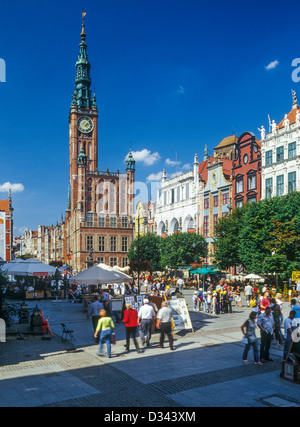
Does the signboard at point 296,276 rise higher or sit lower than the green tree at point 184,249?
lower

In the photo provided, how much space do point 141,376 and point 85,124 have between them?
73.1m

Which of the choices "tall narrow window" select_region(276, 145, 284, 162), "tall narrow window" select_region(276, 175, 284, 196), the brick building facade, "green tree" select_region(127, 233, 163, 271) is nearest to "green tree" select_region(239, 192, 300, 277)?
"tall narrow window" select_region(276, 175, 284, 196)

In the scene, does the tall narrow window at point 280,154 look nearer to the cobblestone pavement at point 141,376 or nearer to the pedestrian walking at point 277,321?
the cobblestone pavement at point 141,376

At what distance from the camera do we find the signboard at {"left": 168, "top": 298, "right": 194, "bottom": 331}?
16.2m

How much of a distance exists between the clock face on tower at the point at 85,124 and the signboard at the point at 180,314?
66.4 metres

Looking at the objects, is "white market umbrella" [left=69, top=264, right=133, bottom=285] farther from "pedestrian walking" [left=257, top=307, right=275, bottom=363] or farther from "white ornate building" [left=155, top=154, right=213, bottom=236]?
"white ornate building" [left=155, top=154, right=213, bottom=236]

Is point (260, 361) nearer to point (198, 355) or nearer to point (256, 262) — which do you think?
point (198, 355)

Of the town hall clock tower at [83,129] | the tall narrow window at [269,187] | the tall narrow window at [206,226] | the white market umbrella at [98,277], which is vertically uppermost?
the town hall clock tower at [83,129]

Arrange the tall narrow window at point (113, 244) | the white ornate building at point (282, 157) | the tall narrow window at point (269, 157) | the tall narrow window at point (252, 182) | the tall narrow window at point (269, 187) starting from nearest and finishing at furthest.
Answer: the white ornate building at point (282, 157)
the tall narrow window at point (269, 187)
the tall narrow window at point (269, 157)
the tall narrow window at point (252, 182)
the tall narrow window at point (113, 244)

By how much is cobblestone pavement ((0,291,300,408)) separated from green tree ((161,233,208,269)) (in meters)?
30.6

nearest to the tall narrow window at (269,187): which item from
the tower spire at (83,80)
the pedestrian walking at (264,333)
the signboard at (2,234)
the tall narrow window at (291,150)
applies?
the tall narrow window at (291,150)

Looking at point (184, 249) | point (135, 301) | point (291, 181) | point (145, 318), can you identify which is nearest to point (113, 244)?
point (184, 249)

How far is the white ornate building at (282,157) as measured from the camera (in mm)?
38856

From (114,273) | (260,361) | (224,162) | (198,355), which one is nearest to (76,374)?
(198,355)
